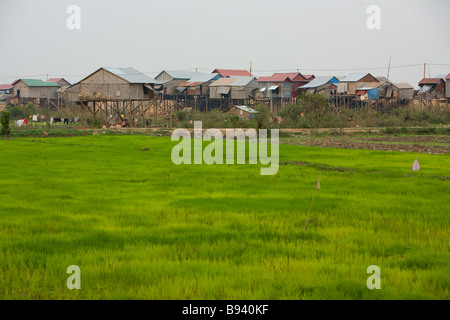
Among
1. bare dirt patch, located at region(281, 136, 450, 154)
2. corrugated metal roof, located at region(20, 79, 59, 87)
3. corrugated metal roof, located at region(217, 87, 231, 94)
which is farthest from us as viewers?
corrugated metal roof, located at region(20, 79, 59, 87)

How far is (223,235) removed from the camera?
7.79m

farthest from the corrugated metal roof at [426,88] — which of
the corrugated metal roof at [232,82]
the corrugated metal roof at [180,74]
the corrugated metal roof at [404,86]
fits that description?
the corrugated metal roof at [180,74]

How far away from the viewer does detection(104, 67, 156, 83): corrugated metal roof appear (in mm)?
47375

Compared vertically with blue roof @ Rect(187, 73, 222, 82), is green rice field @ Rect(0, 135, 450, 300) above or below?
below

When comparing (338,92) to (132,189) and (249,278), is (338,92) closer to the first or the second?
(132,189)

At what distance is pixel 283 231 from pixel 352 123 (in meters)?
36.1

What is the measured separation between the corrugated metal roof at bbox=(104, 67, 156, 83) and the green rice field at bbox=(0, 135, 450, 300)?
3331 centimetres

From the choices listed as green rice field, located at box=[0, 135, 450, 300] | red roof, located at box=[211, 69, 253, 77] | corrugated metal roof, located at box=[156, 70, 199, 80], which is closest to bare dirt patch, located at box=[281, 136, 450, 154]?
green rice field, located at box=[0, 135, 450, 300]

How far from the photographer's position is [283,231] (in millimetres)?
7953

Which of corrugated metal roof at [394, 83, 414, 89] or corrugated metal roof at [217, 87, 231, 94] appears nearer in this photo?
corrugated metal roof at [394, 83, 414, 89]

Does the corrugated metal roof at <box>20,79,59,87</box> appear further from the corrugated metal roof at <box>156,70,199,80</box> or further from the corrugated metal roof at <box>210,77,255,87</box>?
the corrugated metal roof at <box>210,77,255,87</box>

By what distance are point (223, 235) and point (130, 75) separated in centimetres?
4230

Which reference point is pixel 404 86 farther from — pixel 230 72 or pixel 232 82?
pixel 230 72

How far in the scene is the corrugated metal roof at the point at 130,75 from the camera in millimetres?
47375
